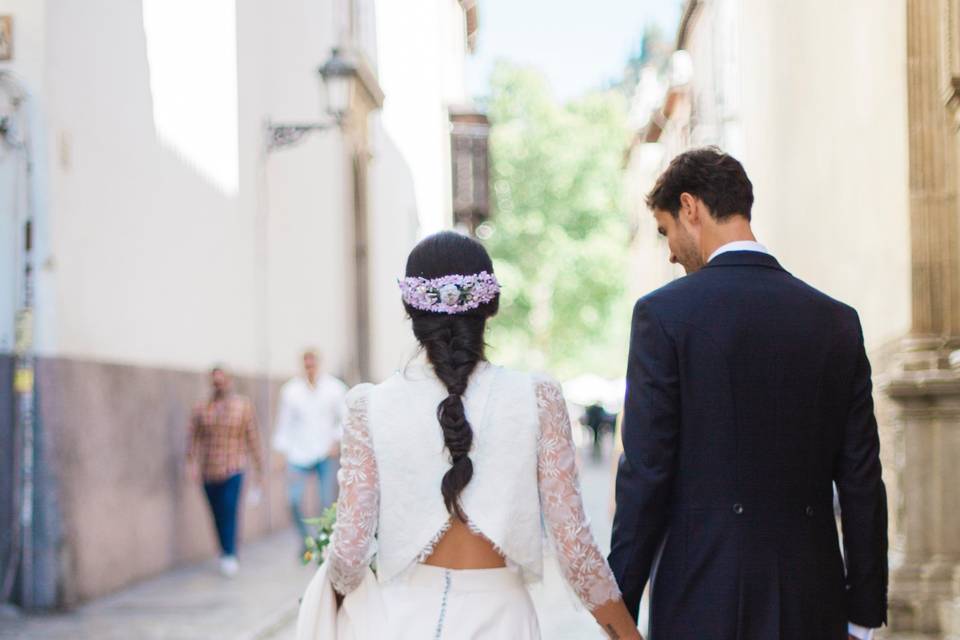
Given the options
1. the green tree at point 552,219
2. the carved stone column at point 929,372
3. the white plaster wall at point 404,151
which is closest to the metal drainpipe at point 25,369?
the carved stone column at point 929,372

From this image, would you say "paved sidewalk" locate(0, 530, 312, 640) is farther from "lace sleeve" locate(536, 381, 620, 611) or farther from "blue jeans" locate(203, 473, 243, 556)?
"lace sleeve" locate(536, 381, 620, 611)

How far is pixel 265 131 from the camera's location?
15492 mm

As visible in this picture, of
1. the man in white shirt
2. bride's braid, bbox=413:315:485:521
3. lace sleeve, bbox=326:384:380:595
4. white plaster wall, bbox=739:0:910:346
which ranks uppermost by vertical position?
white plaster wall, bbox=739:0:910:346

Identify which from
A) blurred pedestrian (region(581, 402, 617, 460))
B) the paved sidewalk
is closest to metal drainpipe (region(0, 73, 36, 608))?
the paved sidewalk

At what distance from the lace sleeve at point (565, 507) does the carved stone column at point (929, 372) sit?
459 centimetres

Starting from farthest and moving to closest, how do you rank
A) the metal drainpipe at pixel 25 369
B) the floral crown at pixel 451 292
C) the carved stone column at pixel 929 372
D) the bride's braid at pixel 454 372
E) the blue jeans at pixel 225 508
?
the blue jeans at pixel 225 508 → the metal drainpipe at pixel 25 369 → the carved stone column at pixel 929 372 → the floral crown at pixel 451 292 → the bride's braid at pixel 454 372

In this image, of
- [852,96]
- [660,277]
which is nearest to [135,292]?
[852,96]

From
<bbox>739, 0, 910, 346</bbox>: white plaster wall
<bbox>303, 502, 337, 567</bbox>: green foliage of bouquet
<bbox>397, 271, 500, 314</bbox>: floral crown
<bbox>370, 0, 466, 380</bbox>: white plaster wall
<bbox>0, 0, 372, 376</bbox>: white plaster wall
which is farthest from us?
<bbox>370, 0, 466, 380</bbox>: white plaster wall

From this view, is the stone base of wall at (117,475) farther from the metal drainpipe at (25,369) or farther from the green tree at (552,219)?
the green tree at (552,219)

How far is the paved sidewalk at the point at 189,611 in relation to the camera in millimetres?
8805

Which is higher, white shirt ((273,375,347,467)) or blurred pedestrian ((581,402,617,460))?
white shirt ((273,375,347,467))

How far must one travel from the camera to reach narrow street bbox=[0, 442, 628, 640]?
28.7 feet

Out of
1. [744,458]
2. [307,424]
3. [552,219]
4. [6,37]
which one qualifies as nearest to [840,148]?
[307,424]

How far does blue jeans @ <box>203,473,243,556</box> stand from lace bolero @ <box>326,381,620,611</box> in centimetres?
861
